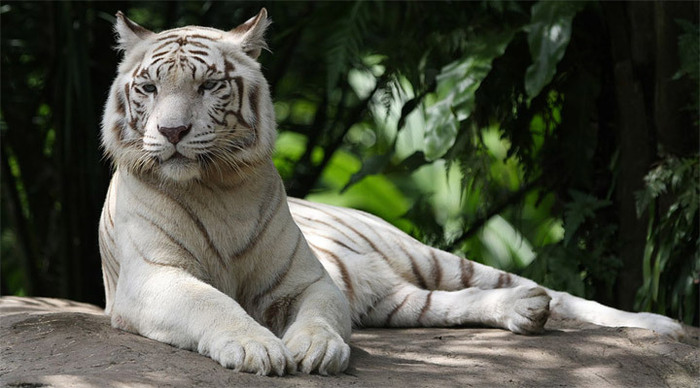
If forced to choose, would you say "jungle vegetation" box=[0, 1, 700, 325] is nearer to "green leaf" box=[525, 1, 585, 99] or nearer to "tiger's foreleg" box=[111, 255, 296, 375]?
"green leaf" box=[525, 1, 585, 99]

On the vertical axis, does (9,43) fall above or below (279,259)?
above

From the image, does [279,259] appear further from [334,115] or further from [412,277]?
[334,115]

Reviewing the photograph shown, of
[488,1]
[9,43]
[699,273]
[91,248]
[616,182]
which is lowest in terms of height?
[91,248]

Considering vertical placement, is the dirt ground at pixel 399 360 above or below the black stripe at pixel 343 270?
below

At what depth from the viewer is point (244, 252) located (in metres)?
3.20

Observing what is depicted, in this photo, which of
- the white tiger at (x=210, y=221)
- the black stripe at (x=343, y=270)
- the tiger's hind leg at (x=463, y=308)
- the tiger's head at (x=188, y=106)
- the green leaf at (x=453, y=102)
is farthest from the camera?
the green leaf at (x=453, y=102)

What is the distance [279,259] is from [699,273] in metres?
2.17

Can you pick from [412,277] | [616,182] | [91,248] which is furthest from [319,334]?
[91,248]

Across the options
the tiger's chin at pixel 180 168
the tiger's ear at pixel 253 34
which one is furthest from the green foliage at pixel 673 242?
the tiger's chin at pixel 180 168

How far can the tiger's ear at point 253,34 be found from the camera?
3.34 metres

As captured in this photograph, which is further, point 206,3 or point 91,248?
point 206,3

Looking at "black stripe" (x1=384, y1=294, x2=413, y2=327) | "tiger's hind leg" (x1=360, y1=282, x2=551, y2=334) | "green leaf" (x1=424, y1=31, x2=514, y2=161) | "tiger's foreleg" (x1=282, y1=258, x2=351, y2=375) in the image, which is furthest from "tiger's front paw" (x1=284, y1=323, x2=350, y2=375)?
"green leaf" (x1=424, y1=31, x2=514, y2=161)

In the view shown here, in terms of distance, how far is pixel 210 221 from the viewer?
124 inches

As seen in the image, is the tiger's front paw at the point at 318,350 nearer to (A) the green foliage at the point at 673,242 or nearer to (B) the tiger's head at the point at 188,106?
(B) the tiger's head at the point at 188,106
